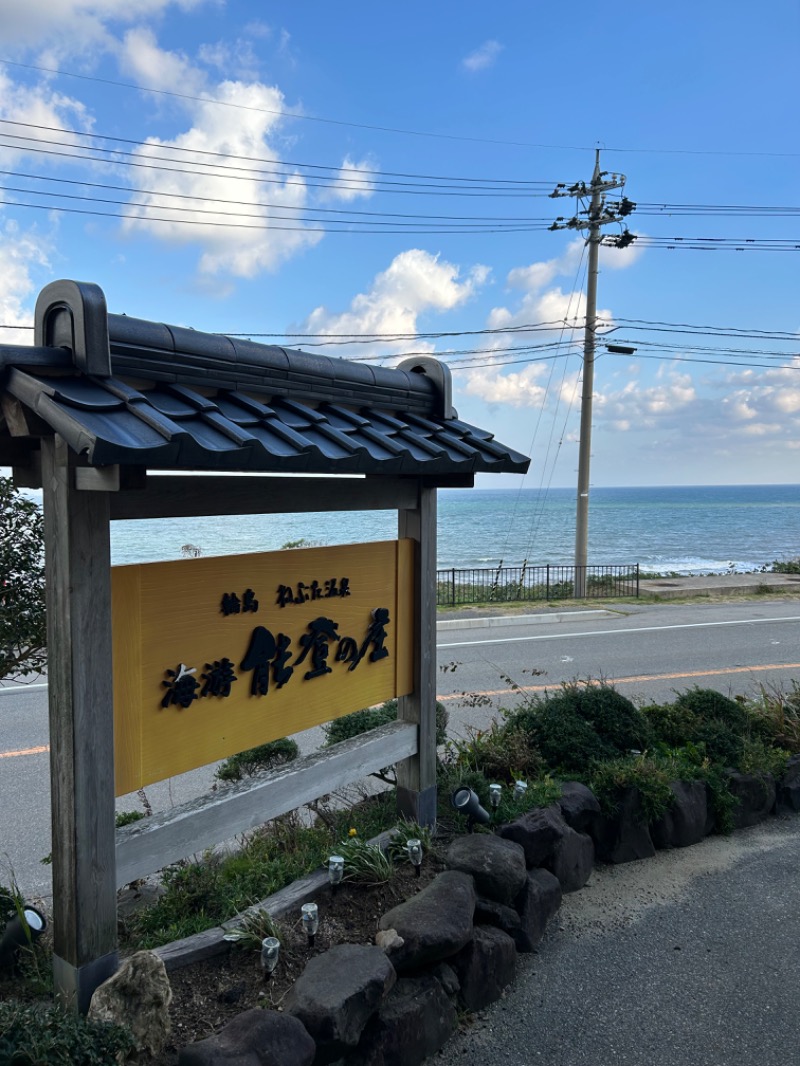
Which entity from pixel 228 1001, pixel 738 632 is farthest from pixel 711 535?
pixel 228 1001

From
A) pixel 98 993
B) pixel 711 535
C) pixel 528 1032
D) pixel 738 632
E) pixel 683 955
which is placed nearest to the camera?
pixel 98 993

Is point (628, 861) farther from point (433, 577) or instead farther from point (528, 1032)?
point (433, 577)

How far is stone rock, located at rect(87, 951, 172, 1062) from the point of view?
8.63ft

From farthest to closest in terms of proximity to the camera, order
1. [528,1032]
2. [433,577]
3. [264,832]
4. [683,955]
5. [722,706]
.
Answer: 1. [722,706]
2. [264,832]
3. [433,577]
4. [683,955]
5. [528,1032]

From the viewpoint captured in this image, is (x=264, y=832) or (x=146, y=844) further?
(x=264, y=832)

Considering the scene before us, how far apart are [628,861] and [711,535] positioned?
69.7m

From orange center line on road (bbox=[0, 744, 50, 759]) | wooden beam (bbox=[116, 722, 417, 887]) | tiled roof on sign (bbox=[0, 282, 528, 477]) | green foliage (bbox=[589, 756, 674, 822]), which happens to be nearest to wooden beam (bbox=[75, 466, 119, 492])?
tiled roof on sign (bbox=[0, 282, 528, 477])

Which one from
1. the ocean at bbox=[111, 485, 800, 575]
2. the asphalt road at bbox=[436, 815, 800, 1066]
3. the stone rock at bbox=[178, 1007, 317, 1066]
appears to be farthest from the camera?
the ocean at bbox=[111, 485, 800, 575]

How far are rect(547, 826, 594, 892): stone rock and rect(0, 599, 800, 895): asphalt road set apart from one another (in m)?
1.42

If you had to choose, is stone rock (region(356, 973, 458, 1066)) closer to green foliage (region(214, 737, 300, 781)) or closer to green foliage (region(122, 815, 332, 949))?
green foliage (region(122, 815, 332, 949))

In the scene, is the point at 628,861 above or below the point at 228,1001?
below

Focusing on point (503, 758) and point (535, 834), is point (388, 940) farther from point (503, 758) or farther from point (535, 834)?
point (503, 758)

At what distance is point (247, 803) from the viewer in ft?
A: 11.5

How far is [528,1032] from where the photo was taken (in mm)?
3428
